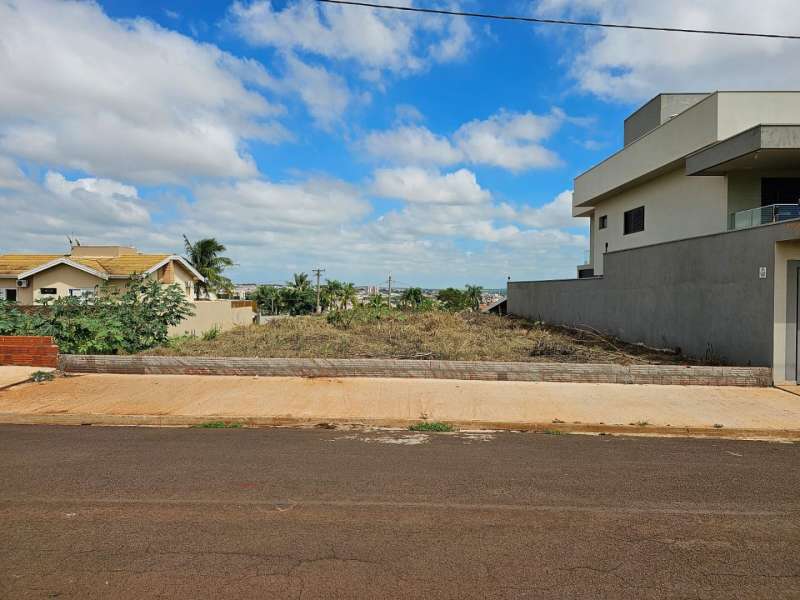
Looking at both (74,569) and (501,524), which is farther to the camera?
(501,524)

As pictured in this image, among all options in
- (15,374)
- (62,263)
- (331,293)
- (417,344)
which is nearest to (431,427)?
(417,344)

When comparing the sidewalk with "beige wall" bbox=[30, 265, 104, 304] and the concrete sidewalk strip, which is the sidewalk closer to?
the concrete sidewalk strip

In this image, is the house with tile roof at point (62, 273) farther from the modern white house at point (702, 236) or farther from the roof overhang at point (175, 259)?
the modern white house at point (702, 236)

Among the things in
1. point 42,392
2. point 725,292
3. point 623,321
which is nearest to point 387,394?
point 42,392

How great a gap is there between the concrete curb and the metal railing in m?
7.18

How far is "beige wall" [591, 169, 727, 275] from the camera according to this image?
65.3ft

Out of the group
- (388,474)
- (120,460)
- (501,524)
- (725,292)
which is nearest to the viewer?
(501,524)

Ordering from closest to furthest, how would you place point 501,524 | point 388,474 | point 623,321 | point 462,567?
point 462,567, point 501,524, point 388,474, point 623,321

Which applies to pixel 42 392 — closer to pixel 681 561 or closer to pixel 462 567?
pixel 462 567

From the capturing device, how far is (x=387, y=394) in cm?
1011

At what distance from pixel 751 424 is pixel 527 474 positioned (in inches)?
172

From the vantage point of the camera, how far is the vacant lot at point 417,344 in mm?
13859

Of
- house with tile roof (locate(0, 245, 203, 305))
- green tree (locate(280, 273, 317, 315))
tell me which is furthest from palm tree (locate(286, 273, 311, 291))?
house with tile roof (locate(0, 245, 203, 305))

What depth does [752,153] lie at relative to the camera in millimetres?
15758
